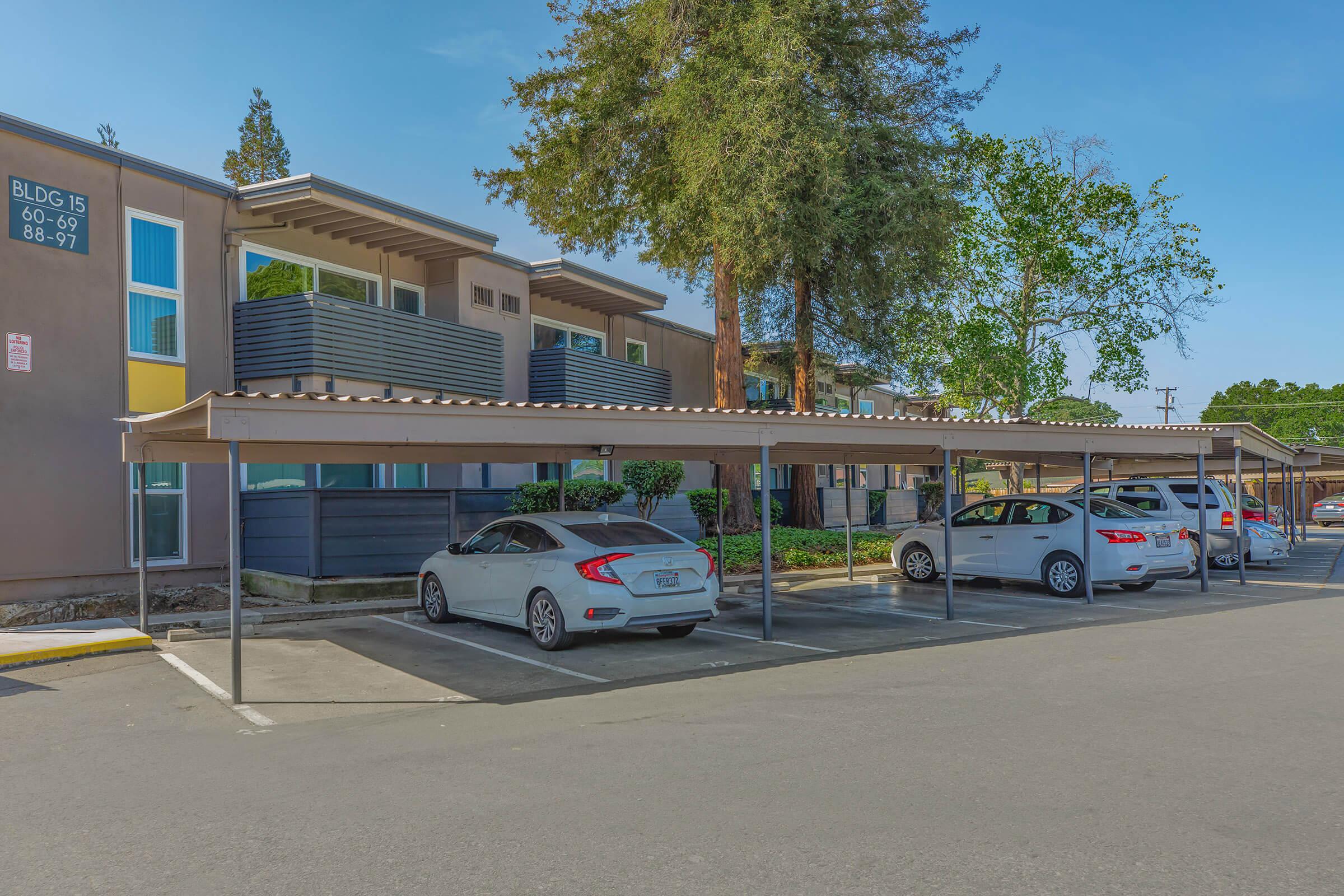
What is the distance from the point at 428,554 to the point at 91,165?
741 cm

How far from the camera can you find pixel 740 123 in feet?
59.8

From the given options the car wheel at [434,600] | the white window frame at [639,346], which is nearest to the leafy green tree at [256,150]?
the white window frame at [639,346]

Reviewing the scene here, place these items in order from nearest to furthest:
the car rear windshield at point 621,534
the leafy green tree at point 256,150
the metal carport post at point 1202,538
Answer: the car rear windshield at point 621,534 → the metal carport post at point 1202,538 → the leafy green tree at point 256,150

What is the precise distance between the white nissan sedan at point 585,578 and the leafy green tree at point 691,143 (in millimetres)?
9111

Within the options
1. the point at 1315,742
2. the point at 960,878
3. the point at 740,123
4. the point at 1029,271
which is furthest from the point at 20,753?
the point at 1029,271

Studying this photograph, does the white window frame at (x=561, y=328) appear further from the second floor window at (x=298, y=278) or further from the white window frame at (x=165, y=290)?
the white window frame at (x=165, y=290)

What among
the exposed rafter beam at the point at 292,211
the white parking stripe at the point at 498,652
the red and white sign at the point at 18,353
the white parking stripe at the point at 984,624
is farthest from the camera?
the exposed rafter beam at the point at 292,211

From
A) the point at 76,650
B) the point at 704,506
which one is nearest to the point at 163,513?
the point at 76,650

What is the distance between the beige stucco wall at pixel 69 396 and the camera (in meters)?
12.9

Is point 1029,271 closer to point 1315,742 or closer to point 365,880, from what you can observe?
point 1315,742

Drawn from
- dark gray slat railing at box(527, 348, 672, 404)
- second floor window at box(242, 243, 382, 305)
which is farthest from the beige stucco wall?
dark gray slat railing at box(527, 348, 672, 404)

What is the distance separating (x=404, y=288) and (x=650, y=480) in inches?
254

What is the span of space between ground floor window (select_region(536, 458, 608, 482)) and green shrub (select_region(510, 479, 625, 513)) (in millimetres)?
2178

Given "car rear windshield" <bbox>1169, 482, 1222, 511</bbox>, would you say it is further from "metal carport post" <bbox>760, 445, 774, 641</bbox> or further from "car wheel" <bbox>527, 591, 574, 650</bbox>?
"car wheel" <bbox>527, 591, 574, 650</bbox>
